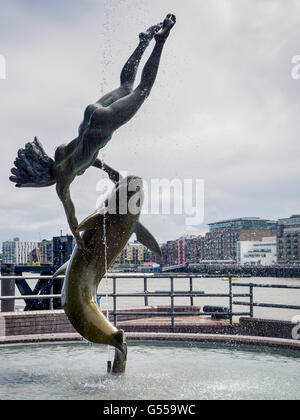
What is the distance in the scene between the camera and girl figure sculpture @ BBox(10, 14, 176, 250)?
5.95 m

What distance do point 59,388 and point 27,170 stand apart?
8.53 ft

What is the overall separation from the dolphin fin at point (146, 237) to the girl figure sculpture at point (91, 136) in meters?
0.74

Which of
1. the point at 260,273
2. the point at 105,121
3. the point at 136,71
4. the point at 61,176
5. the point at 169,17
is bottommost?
the point at 260,273

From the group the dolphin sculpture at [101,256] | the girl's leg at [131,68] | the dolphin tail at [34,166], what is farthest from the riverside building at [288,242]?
the dolphin tail at [34,166]

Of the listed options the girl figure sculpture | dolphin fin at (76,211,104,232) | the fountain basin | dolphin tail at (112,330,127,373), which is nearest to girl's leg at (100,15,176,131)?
the girl figure sculpture

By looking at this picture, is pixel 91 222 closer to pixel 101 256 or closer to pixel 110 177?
pixel 101 256

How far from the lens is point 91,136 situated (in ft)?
19.8

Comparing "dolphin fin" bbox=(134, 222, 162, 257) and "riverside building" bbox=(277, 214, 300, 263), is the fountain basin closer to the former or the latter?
"dolphin fin" bbox=(134, 222, 162, 257)

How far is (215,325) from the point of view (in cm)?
1080

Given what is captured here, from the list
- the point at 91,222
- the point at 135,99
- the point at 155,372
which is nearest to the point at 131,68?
the point at 135,99

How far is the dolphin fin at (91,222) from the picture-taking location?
6445mm

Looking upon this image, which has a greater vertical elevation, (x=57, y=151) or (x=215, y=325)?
(x=57, y=151)
